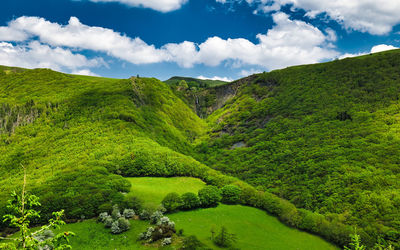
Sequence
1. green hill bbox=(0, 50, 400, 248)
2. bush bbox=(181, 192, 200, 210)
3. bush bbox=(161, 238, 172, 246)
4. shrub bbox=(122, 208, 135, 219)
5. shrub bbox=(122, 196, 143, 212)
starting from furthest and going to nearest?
bush bbox=(181, 192, 200, 210)
green hill bbox=(0, 50, 400, 248)
shrub bbox=(122, 196, 143, 212)
shrub bbox=(122, 208, 135, 219)
bush bbox=(161, 238, 172, 246)

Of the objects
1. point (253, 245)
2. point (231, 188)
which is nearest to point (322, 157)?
point (231, 188)

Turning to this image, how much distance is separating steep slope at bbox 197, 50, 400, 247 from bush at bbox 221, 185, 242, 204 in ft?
60.8

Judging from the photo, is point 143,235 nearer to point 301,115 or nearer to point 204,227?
point 204,227

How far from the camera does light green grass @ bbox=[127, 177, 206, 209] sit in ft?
236

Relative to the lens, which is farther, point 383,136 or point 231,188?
point 383,136

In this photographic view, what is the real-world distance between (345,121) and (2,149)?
15594 centimetres

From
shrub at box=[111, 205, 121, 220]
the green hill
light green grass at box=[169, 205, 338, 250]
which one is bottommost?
light green grass at box=[169, 205, 338, 250]

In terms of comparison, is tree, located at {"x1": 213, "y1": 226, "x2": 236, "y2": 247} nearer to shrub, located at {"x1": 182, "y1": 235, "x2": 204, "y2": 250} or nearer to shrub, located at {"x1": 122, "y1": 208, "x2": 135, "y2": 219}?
shrub, located at {"x1": 182, "y1": 235, "x2": 204, "y2": 250}

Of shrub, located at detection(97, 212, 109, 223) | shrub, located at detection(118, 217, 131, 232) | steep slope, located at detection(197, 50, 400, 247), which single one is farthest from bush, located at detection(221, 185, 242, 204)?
shrub, located at detection(97, 212, 109, 223)

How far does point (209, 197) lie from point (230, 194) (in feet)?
28.0

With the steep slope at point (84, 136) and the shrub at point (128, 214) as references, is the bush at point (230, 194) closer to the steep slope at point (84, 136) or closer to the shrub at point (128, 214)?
the steep slope at point (84, 136)

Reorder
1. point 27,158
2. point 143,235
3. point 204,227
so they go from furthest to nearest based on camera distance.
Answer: point 27,158 < point 204,227 < point 143,235

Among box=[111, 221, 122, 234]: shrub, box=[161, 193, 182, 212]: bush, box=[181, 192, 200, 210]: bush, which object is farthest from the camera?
box=[181, 192, 200, 210]: bush

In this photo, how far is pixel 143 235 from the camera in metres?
54.2
